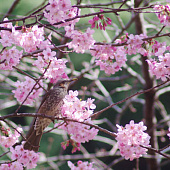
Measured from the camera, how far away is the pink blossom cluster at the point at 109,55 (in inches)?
89.5

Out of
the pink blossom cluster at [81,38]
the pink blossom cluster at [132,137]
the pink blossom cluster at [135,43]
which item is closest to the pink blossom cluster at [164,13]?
the pink blossom cluster at [135,43]

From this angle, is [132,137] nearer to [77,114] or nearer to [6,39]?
[77,114]

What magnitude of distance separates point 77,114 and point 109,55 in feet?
1.79

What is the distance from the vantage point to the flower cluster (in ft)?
6.81

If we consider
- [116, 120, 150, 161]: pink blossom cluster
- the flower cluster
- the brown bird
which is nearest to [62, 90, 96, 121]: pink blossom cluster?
the flower cluster

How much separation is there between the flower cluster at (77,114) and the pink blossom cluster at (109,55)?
409mm

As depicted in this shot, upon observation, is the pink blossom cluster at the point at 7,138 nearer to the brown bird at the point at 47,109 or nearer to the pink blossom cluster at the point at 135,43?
the brown bird at the point at 47,109

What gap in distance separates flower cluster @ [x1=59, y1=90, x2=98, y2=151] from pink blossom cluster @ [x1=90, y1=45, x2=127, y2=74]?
0.41 meters

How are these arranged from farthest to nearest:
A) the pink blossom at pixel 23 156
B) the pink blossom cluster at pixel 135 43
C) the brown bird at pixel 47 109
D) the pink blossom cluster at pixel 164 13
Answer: the brown bird at pixel 47 109, the pink blossom at pixel 23 156, the pink blossom cluster at pixel 135 43, the pink blossom cluster at pixel 164 13

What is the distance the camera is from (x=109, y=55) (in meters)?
2.33

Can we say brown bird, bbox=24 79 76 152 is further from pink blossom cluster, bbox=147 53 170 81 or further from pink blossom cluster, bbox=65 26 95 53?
pink blossom cluster, bbox=147 53 170 81

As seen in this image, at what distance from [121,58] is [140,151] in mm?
737

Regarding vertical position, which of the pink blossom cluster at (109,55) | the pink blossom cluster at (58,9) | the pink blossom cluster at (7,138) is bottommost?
the pink blossom cluster at (7,138)

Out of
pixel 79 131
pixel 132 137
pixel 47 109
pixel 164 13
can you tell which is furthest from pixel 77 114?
pixel 47 109
